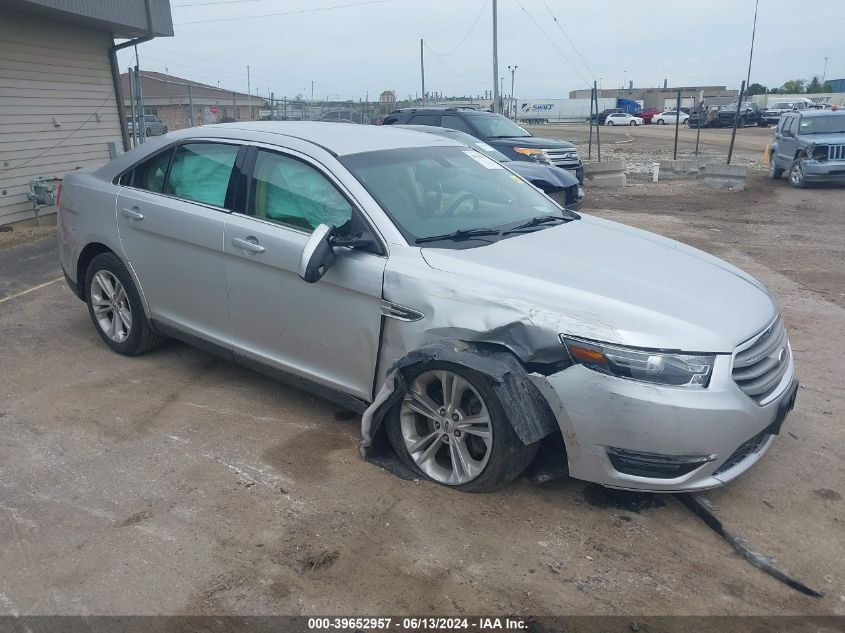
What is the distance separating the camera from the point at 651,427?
10.4 feet

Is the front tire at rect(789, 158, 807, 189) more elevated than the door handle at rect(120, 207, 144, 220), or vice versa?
the door handle at rect(120, 207, 144, 220)

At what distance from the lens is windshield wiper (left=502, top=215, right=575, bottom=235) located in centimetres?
426

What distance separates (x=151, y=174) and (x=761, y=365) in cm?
400

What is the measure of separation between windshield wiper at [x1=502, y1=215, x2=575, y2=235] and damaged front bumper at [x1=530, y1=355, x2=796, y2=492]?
1195 mm

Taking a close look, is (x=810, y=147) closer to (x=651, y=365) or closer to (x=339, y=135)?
(x=339, y=135)

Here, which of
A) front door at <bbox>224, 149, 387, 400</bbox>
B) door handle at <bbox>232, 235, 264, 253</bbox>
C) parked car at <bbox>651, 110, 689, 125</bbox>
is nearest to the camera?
front door at <bbox>224, 149, 387, 400</bbox>

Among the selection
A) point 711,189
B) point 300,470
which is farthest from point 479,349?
point 711,189

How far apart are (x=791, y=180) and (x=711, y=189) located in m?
1.96

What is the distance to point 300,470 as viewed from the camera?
3914 mm

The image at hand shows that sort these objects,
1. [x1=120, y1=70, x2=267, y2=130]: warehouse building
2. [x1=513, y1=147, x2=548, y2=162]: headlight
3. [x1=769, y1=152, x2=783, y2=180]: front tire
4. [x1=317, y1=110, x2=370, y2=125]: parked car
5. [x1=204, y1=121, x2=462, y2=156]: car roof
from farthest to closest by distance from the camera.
Result: 1. [x1=120, y1=70, x2=267, y2=130]: warehouse building
2. [x1=317, y1=110, x2=370, y2=125]: parked car
3. [x1=769, y1=152, x2=783, y2=180]: front tire
4. [x1=513, y1=147, x2=548, y2=162]: headlight
5. [x1=204, y1=121, x2=462, y2=156]: car roof

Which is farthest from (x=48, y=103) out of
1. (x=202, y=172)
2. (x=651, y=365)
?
(x=651, y=365)

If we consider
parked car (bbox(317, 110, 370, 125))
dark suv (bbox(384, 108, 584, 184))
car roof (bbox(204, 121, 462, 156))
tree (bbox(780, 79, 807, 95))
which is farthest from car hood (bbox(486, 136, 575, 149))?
tree (bbox(780, 79, 807, 95))

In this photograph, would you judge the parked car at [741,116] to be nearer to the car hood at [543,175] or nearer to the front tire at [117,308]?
the car hood at [543,175]

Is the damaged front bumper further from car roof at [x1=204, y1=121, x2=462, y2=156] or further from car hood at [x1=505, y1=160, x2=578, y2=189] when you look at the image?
car hood at [x1=505, y1=160, x2=578, y2=189]
